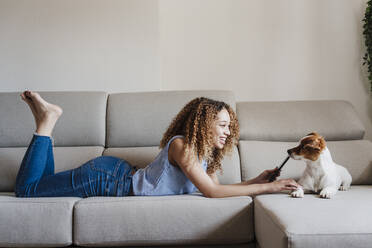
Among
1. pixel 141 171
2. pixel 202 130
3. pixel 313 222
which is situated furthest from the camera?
pixel 141 171

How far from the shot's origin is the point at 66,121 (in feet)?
7.02

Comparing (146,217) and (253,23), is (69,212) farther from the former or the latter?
(253,23)

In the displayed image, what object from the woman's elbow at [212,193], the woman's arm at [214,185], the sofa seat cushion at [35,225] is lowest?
the sofa seat cushion at [35,225]

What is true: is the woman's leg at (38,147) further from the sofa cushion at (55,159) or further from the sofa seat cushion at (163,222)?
the sofa seat cushion at (163,222)

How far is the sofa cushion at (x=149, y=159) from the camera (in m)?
1.95

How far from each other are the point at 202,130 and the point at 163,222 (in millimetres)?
460

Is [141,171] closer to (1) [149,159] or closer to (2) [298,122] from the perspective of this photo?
(1) [149,159]

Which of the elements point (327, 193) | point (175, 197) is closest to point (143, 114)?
point (175, 197)

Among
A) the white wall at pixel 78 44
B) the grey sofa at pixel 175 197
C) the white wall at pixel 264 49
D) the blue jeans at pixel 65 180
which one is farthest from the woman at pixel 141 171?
the white wall at pixel 264 49

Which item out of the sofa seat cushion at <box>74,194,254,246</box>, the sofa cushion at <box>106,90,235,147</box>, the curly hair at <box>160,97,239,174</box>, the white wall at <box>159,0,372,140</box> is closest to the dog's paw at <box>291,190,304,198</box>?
the sofa seat cushion at <box>74,194,254,246</box>

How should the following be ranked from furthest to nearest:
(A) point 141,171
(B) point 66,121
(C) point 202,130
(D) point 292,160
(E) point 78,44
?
(E) point 78,44 → (B) point 66,121 → (D) point 292,160 → (A) point 141,171 → (C) point 202,130

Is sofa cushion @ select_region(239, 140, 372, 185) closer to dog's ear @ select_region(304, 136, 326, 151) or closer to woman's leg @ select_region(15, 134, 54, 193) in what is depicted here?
dog's ear @ select_region(304, 136, 326, 151)

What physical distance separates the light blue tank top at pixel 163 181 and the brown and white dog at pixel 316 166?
503 millimetres

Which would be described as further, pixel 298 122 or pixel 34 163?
pixel 298 122
